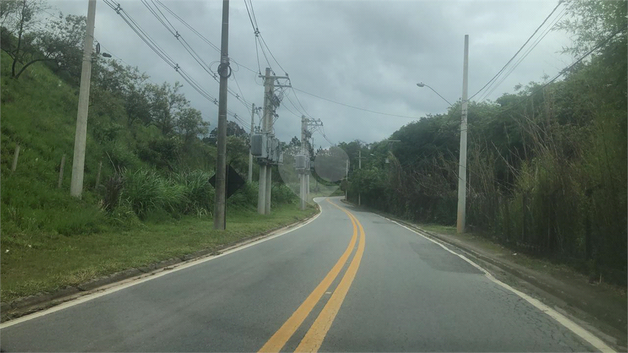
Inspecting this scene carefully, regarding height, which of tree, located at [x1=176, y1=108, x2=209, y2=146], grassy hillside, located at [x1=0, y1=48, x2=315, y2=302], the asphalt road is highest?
tree, located at [x1=176, y1=108, x2=209, y2=146]

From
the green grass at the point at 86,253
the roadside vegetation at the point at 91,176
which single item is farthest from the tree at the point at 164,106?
the green grass at the point at 86,253

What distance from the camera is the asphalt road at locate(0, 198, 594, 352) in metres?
5.23

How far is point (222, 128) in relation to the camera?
17.4m

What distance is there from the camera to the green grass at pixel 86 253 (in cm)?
754

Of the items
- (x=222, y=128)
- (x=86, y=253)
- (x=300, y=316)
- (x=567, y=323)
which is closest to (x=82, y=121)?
(x=222, y=128)

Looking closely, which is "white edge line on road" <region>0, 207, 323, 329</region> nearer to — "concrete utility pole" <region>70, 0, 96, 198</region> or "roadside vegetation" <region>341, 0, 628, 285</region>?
"concrete utility pole" <region>70, 0, 96, 198</region>

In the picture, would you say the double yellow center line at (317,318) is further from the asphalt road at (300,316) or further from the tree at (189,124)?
the tree at (189,124)

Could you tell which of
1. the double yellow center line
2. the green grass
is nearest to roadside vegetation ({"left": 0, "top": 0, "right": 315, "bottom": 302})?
the green grass

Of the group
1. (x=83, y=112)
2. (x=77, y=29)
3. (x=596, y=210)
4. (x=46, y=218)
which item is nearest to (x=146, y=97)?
(x=77, y=29)

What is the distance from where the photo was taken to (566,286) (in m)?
8.66

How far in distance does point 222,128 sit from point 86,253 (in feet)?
26.3

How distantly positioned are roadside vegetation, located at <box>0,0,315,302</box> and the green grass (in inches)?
0.9

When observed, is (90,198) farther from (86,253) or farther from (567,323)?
(567,323)

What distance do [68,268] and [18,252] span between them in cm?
214
